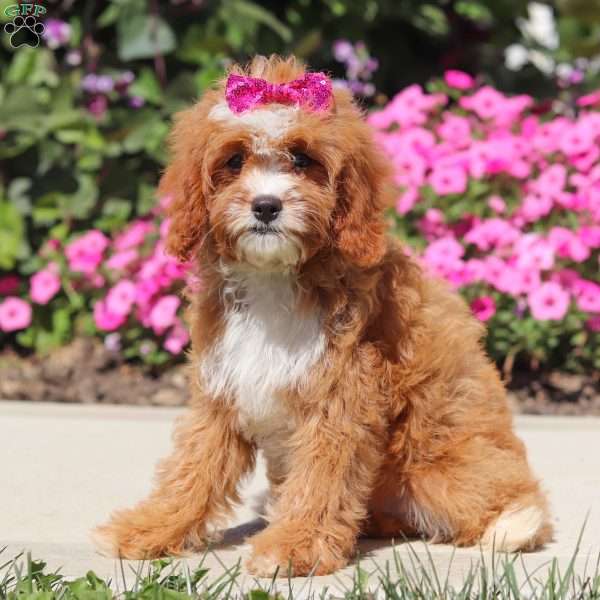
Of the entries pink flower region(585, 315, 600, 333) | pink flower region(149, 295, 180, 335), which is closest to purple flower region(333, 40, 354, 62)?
pink flower region(149, 295, 180, 335)

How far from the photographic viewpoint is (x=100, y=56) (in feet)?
24.3

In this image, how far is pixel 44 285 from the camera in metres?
6.77

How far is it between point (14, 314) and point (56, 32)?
180cm

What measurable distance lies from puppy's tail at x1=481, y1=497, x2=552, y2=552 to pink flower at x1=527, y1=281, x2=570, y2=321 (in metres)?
2.18

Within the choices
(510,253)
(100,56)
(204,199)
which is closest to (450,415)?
(204,199)

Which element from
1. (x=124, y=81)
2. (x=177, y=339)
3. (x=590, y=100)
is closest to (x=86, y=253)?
(x=177, y=339)

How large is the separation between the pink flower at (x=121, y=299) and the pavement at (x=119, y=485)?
731 mm

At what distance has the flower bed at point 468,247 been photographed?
6062 millimetres

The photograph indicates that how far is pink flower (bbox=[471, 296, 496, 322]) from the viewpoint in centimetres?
602

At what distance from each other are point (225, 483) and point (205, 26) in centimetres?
409

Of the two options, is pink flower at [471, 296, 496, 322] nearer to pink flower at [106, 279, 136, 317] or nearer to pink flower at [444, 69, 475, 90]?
pink flower at [444, 69, 475, 90]

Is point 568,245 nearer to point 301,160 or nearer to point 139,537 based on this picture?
point 301,160

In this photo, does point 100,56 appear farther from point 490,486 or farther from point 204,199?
point 490,486

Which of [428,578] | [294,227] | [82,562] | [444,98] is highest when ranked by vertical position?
[444,98]
